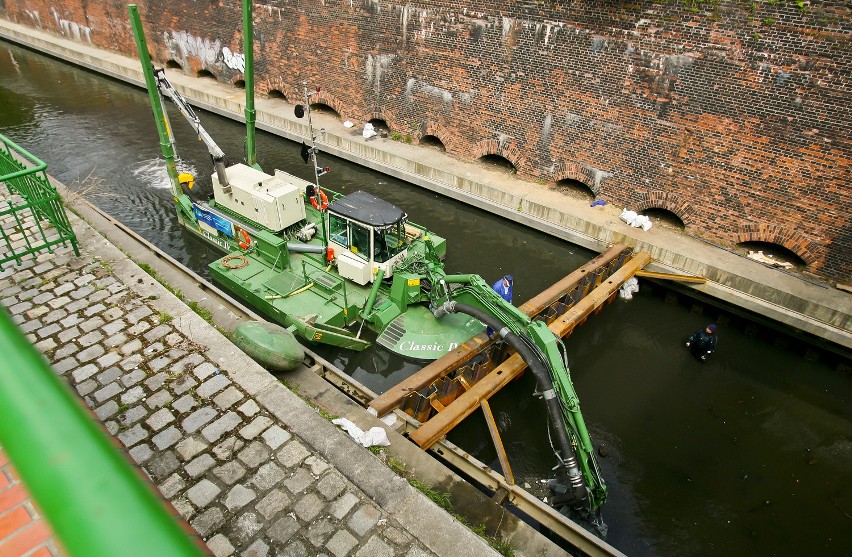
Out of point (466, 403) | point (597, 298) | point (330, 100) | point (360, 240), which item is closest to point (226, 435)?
point (466, 403)

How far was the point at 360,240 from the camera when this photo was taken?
30.5 feet

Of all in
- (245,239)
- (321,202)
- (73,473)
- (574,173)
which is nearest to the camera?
(73,473)

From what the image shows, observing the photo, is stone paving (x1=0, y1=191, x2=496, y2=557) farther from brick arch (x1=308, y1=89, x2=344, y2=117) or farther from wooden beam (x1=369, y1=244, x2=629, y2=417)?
brick arch (x1=308, y1=89, x2=344, y2=117)

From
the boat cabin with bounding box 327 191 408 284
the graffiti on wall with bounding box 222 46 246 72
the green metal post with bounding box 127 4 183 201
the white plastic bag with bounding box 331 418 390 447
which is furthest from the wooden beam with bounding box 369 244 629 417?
the graffiti on wall with bounding box 222 46 246 72

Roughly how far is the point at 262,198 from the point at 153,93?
305cm

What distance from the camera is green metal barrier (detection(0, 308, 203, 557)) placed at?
Answer: 1.98 feet

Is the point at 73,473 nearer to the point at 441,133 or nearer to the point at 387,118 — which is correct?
the point at 441,133

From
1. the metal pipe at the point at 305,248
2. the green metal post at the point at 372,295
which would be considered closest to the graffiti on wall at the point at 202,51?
the metal pipe at the point at 305,248

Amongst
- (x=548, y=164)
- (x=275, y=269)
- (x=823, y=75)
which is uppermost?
(x=823, y=75)

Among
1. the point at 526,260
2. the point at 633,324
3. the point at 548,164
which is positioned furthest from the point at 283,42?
the point at 633,324

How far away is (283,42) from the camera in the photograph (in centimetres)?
1781

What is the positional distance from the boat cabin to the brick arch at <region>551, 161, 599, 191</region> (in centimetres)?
600

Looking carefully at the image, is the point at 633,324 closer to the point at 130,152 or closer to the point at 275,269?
the point at 275,269

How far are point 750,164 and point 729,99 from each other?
4.62 ft
